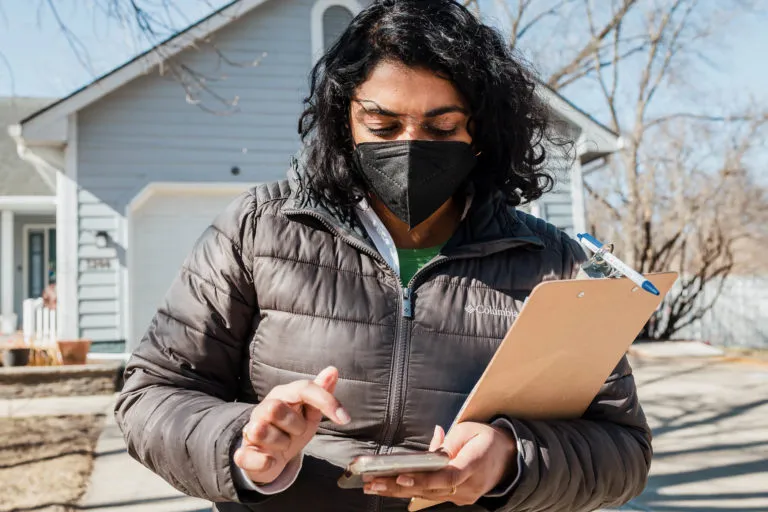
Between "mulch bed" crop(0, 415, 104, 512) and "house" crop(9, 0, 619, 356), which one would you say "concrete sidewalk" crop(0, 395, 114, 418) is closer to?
"mulch bed" crop(0, 415, 104, 512)

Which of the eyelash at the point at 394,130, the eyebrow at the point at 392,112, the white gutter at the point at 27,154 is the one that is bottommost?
the eyelash at the point at 394,130

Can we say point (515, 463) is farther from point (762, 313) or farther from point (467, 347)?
point (762, 313)

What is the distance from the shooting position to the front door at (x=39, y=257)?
15.4 metres

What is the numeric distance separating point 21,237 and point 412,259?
1570 centimetres

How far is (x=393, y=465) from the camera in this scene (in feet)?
3.59

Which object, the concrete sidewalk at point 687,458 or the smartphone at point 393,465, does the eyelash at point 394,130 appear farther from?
the concrete sidewalk at point 687,458

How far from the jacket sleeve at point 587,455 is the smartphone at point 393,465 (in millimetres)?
281

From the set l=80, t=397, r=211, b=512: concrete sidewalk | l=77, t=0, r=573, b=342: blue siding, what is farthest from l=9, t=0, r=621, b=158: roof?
l=80, t=397, r=211, b=512: concrete sidewalk

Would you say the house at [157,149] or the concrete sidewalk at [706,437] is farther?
the house at [157,149]

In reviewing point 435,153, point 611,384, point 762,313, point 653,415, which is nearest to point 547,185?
point 435,153

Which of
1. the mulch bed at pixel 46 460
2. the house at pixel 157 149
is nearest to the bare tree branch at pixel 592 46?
the house at pixel 157 149

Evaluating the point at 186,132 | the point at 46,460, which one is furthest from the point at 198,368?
the point at 186,132

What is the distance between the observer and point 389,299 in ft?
5.08

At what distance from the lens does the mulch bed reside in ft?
14.8
